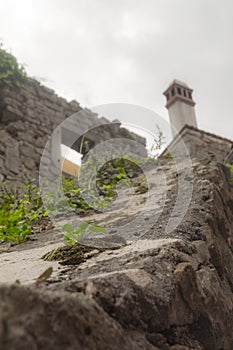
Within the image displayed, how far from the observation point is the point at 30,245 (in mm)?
2480

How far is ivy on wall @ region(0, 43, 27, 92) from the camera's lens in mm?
6301

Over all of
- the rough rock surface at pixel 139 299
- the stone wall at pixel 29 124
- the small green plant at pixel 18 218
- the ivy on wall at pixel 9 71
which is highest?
the ivy on wall at pixel 9 71

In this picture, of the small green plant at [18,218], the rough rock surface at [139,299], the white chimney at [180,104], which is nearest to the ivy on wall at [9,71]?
the small green plant at [18,218]

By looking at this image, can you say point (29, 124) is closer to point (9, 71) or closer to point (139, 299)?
point (9, 71)

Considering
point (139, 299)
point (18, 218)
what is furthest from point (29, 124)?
point (139, 299)

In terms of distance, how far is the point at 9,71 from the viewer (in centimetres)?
640

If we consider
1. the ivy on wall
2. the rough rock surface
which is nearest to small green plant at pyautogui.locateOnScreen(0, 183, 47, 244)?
the rough rock surface

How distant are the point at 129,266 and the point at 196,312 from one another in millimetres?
321

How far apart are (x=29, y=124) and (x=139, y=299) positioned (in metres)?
5.65

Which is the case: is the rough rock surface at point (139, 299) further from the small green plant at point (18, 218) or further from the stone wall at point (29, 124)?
the stone wall at point (29, 124)

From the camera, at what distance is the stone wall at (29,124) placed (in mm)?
5684

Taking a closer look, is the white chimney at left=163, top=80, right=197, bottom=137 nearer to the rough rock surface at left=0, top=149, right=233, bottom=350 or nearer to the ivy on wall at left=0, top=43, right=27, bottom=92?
the ivy on wall at left=0, top=43, right=27, bottom=92

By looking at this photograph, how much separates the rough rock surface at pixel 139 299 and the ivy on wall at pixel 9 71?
5050mm

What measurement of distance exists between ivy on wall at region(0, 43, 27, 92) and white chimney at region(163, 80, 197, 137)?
21.2ft
